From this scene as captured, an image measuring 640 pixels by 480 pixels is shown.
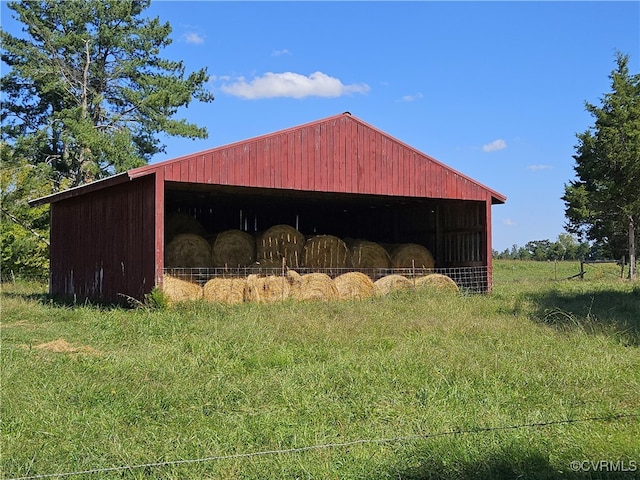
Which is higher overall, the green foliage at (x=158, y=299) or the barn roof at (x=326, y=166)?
the barn roof at (x=326, y=166)

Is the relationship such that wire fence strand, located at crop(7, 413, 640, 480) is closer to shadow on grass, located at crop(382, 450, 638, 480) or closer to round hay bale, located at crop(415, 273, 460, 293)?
shadow on grass, located at crop(382, 450, 638, 480)

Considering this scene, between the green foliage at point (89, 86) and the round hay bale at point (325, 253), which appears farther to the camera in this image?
the green foliage at point (89, 86)

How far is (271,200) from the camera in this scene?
18938mm

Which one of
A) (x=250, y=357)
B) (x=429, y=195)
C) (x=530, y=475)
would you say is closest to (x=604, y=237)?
(x=429, y=195)

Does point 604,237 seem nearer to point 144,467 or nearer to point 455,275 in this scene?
point 455,275

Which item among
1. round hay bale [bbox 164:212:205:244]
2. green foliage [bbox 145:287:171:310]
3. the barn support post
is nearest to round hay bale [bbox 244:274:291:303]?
green foliage [bbox 145:287:171:310]

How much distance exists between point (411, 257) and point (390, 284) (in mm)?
2226

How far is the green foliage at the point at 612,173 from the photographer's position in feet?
85.0

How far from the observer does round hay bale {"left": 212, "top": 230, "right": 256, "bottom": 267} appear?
15.6 meters

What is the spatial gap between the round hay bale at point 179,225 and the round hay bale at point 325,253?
308 cm

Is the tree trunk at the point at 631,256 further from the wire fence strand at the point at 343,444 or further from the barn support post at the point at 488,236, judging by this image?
the wire fence strand at the point at 343,444

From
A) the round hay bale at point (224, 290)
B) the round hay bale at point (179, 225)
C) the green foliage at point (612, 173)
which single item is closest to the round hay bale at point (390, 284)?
the round hay bale at point (224, 290)

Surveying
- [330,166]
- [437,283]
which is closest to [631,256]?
[437,283]

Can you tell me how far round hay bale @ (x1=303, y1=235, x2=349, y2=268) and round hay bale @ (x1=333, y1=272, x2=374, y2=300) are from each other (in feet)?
5.86
